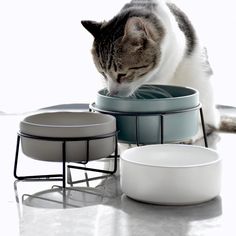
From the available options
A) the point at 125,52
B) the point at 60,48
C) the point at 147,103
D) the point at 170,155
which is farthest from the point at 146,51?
the point at 60,48

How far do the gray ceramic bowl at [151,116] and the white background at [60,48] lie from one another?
754mm

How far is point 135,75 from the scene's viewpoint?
1.63m

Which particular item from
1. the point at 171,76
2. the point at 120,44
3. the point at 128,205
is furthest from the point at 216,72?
the point at 128,205

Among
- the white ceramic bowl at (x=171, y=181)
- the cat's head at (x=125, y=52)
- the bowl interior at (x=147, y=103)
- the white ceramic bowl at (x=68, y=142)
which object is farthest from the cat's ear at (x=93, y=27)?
the white ceramic bowl at (x=171, y=181)

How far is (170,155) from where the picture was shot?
4.29ft

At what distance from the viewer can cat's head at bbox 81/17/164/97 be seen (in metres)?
1.58

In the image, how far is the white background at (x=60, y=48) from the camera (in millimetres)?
2148

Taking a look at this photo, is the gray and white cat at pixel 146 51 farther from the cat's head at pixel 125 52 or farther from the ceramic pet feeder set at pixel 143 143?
the ceramic pet feeder set at pixel 143 143

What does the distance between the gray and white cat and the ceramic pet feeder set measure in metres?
0.10

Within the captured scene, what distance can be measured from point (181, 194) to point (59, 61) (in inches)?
45.8

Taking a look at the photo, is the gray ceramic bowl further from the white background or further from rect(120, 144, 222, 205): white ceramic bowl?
the white background

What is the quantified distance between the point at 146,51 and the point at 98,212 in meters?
0.55

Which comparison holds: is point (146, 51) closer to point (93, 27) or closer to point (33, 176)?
point (93, 27)

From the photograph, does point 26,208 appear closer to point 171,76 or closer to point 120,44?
point 120,44
